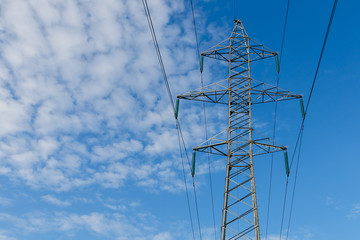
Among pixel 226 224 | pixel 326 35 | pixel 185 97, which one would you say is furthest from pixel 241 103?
pixel 326 35

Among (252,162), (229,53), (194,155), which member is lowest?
(252,162)

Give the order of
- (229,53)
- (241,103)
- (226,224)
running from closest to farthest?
(226,224), (241,103), (229,53)

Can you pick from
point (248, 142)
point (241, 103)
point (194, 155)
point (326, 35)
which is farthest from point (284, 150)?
point (326, 35)

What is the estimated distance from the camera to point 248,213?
21.3 m

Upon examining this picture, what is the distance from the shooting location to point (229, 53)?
2708cm

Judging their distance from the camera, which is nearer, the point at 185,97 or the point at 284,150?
the point at 284,150

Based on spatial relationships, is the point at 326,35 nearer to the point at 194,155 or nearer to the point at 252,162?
the point at 252,162

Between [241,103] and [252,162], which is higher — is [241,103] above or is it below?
above

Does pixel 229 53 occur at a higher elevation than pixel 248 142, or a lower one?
higher

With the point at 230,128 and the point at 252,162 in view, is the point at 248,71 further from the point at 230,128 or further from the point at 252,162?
the point at 252,162

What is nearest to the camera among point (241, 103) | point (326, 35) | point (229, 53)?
point (326, 35)

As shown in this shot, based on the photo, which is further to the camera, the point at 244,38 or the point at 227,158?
the point at 244,38

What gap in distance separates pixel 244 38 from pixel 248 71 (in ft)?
10.8

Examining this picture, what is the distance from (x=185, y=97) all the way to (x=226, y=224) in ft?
28.9
